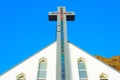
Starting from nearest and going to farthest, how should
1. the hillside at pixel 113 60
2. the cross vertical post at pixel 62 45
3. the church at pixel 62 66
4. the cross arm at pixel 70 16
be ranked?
the cross vertical post at pixel 62 45 < the church at pixel 62 66 < the cross arm at pixel 70 16 < the hillside at pixel 113 60

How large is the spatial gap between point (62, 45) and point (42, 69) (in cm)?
290

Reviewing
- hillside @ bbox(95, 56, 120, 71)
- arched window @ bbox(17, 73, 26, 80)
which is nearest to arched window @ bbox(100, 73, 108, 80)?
arched window @ bbox(17, 73, 26, 80)

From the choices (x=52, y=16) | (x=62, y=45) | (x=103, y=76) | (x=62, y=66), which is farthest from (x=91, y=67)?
(x=52, y=16)

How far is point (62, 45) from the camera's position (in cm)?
2366

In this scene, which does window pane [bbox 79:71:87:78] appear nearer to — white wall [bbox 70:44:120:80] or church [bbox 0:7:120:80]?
church [bbox 0:7:120:80]

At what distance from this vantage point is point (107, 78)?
20.7 meters

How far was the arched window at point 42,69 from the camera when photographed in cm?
2085

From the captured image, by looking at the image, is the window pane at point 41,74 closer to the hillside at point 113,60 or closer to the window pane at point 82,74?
the window pane at point 82,74

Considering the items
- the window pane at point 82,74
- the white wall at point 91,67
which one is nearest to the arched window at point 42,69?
the white wall at point 91,67

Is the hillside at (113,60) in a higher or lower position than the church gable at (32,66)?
higher

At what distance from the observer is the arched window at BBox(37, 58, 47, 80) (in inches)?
821

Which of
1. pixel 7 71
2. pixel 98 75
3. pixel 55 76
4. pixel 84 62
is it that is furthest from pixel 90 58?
pixel 7 71

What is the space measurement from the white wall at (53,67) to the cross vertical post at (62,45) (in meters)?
0.36

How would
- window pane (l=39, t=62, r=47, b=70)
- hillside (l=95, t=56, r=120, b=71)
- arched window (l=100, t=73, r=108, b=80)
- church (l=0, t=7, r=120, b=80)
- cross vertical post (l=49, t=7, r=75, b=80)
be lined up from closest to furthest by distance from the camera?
cross vertical post (l=49, t=7, r=75, b=80)
church (l=0, t=7, r=120, b=80)
arched window (l=100, t=73, r=108, b=80)
window pane (l=39, t=62, r=47, b=70)
hillside (l=95, t=56, r=120, b=71)
